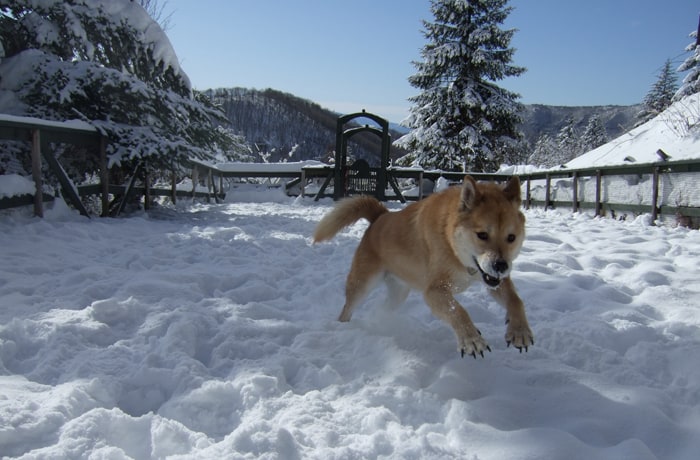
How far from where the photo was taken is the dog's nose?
2367 mm

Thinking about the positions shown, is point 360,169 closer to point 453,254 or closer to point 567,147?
point 453,254

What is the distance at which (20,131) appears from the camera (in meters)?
5.60

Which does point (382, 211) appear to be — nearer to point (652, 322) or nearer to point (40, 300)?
point (652, 322)

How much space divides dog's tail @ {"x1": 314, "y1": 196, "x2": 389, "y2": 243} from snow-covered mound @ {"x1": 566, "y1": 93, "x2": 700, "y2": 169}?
8.41 meters

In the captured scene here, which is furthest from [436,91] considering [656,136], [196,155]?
[196,155]

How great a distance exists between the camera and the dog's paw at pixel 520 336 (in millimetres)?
2395

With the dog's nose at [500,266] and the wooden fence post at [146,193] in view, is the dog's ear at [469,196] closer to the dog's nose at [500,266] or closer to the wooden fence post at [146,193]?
the dog's nose at [500,266]

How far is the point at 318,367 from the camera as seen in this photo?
2447mm

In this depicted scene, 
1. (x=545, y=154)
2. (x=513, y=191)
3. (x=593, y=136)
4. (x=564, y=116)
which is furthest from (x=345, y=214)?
(x=564, y=116)

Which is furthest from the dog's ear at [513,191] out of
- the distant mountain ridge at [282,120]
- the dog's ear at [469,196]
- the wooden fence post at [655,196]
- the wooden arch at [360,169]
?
the distant mountain ridge at [282,120]

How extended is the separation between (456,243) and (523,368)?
2.69 feet

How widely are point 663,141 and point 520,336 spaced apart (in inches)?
474

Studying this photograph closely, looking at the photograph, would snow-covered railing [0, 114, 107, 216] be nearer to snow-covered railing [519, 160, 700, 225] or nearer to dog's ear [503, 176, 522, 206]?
dog's ear [503, 176, 522, 206]

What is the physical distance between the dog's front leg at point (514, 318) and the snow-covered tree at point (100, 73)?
6424mm
